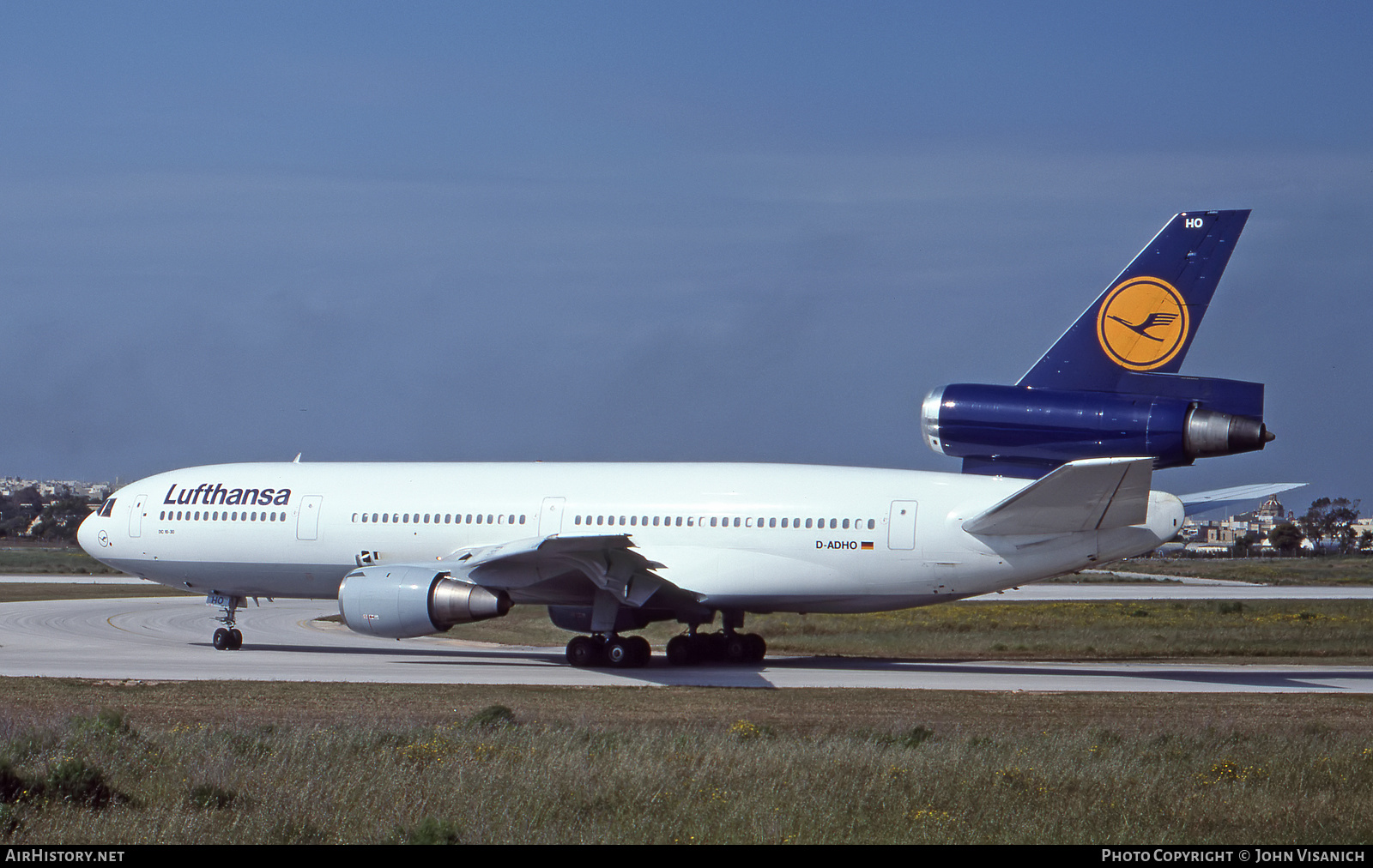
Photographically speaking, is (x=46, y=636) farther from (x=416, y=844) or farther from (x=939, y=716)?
(x=416, y=844)

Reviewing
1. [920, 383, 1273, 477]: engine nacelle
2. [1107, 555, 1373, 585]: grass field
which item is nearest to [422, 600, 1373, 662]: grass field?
[920, 383, 1273, 477]: engine nacelle

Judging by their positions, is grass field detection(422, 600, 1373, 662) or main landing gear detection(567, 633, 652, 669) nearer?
main landing gear detection(567, 633, 652, 669)

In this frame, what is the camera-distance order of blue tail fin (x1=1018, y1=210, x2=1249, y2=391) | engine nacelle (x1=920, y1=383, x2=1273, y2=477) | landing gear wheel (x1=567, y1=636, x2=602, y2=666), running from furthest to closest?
landing gear wheel (x1=567, y1=636, x2=602, y2=666)
blue tail fin (x1=1018, y1=210, x2=1249, y2=391)
engine nacelle (x1=920, y1=383, x2=1273, y2=477)

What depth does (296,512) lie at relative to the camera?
2739cm

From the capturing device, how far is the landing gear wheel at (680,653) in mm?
25594

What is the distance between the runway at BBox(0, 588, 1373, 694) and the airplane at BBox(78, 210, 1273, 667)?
43.5 inches

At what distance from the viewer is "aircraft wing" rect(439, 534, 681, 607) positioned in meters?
23.4

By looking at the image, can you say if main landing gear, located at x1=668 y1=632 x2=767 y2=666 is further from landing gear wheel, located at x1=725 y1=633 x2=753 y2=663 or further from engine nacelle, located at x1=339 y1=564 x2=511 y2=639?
engine nacelle, located at x1=339 y1=564 x2=511 y2=639

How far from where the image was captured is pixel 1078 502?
71.2 ft

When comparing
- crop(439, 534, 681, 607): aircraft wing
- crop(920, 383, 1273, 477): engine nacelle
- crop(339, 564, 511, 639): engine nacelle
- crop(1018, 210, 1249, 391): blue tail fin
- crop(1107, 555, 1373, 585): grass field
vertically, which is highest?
crop(1018, 210, 1249, 391): blue tail fin

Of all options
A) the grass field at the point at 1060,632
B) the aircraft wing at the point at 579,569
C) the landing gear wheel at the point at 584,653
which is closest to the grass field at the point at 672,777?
the aircraft wing at the point at 579,569

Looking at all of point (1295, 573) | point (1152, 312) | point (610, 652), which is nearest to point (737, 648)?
point (610, 652)

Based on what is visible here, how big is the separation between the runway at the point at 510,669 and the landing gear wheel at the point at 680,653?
29cm
